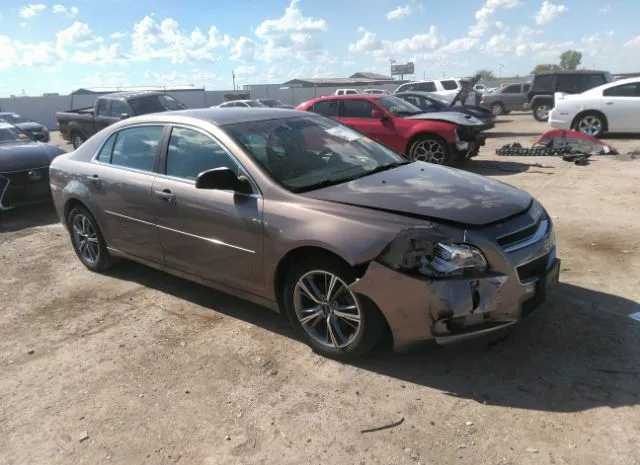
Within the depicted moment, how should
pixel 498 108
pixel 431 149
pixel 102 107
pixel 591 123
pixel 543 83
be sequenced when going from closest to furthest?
pixel 431 149 < pixel 591 123 < pixel 102 107 < pixel 543 83 < pixel 498 108

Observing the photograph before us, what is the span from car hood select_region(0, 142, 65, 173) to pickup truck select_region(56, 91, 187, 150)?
418 cm

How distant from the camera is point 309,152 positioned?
4062mm

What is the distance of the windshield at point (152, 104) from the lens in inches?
506

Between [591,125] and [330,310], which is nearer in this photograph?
[330,310]

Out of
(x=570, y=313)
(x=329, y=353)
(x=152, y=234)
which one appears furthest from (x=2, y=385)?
(x=570, y=313)

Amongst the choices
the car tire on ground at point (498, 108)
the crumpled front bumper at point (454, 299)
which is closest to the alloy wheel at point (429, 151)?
the crumpled front bumper at point (454, 299)

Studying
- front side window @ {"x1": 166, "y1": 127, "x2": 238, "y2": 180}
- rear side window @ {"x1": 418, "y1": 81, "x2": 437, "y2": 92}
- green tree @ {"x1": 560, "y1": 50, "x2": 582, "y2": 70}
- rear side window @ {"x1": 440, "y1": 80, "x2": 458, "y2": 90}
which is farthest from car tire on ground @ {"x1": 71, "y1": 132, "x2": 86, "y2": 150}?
green tree @ {"x1": 560, "y1": 50, "x2": 582, "y2": 70}

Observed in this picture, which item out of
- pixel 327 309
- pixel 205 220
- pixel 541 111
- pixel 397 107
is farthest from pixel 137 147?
pixel 541 111

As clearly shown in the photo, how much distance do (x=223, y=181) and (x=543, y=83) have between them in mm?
19470

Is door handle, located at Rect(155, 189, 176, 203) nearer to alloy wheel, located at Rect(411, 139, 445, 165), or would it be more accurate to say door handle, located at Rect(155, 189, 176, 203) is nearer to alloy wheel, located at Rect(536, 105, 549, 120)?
alloy wheel, located at Rect(411, 139, 445, 165)

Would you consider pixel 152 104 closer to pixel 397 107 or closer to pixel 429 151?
pixel 397 107

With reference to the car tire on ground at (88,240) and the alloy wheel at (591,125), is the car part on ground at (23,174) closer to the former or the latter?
the car tire on ground at (88,240)

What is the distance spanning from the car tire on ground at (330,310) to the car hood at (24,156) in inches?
244

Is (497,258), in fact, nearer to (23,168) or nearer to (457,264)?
(457,264)
